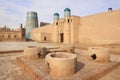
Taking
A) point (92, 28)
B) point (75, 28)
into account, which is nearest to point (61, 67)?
point (92, 28)

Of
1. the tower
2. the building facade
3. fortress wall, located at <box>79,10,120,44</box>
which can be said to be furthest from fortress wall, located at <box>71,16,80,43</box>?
the tower

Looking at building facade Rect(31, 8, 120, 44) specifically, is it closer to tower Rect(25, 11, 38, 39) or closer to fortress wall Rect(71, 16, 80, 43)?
fortress wall Rect(71, 16, 80, 43)

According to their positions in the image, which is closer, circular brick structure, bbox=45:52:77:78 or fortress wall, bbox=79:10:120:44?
circular brick structure, bbox=45:52:77:78

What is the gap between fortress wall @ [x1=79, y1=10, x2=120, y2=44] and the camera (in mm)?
13576

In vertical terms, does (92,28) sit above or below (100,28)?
above

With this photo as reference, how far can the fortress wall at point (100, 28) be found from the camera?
13.6 meters

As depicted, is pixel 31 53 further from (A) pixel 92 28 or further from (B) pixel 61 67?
(A) pixel 92 28

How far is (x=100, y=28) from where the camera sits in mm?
15547

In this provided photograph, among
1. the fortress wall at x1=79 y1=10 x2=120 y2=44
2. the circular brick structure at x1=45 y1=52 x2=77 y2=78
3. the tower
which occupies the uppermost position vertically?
the tower

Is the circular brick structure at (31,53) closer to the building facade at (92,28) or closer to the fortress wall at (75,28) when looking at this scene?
the building facade at (92,28)

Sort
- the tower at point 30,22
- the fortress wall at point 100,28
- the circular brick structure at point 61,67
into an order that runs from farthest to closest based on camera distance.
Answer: the tower at point 30,22 < the fortress wall at point 100,28 < the circular brick structure at point 61,67

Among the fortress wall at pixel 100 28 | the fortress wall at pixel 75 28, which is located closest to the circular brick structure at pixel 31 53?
the fortress wall at pixel 100 28

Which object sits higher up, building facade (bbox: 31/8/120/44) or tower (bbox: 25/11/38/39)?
tower (bbox: 25/11/38/39)

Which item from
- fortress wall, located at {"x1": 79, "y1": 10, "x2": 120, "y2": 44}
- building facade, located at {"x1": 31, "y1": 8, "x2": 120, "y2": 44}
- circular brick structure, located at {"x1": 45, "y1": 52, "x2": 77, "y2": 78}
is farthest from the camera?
building facade, located at {"x1": 31, "y1": 8, "x2": 120, "y2": 44}
